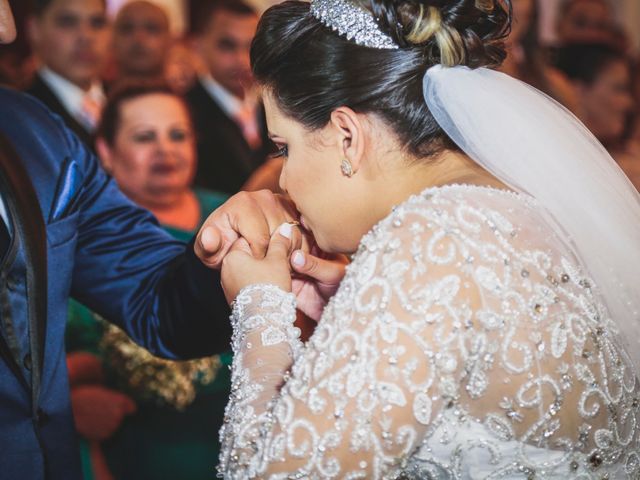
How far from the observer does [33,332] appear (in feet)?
5.61

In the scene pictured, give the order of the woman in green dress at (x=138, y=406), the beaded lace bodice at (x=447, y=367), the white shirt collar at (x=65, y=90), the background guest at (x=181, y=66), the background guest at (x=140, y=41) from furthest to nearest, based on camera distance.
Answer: the background guest at (x=181, y=66), the background guest at (x=140, y=41), the white shirt collar at (x=65, y=90), the woman in green dress at (x=138, y=406), the beaded lace bodice at (x=447, y=367)

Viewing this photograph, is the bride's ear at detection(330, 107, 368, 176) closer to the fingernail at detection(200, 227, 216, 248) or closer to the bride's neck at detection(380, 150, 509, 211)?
the bride's neck at detection(380, 150, 509, 211)

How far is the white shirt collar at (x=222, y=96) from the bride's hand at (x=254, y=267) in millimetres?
3198

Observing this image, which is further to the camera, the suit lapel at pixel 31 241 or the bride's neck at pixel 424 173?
the suit lapel at pixel 31 241

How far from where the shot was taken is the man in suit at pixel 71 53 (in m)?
4.04

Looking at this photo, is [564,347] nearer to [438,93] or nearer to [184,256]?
[438,93]

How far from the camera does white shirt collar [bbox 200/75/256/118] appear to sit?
15.9 feet

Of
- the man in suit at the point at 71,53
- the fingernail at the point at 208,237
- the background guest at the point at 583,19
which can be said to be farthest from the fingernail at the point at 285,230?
the background guest at the point at 583,19

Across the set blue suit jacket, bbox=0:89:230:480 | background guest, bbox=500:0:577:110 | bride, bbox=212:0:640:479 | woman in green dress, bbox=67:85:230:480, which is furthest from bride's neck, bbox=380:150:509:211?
background guest, bbox=500:0:577:110

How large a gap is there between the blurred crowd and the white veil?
133 cm

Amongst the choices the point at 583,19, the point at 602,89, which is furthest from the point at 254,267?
the point at 583,19

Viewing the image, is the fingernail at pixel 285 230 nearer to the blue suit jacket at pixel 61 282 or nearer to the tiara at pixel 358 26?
the blue suit jacket at pixel 61 282

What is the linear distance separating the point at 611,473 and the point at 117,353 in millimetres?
1978

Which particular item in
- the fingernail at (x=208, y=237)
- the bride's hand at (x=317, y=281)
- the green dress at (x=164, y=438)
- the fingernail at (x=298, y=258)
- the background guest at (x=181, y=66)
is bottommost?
the green dress at (x=164, y=438)
